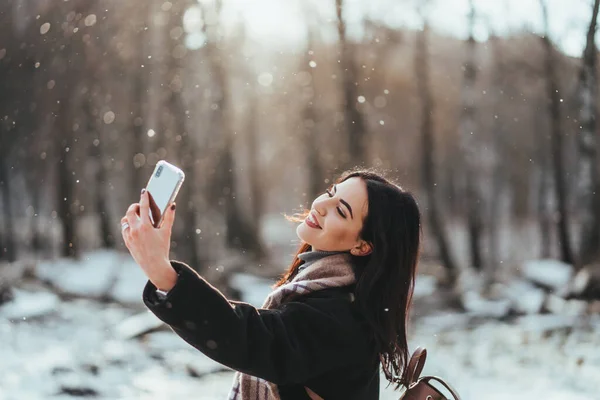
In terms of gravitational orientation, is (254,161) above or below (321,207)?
above

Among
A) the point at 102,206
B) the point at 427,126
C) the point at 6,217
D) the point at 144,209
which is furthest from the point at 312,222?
the point at 6,217

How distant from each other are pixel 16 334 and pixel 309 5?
426 inches

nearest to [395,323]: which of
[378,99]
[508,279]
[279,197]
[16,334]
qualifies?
[16,334]

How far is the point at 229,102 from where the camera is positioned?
18.6 meters

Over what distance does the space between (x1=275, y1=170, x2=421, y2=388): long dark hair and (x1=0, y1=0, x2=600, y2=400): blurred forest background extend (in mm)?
4198

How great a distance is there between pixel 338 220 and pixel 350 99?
45.7 feet

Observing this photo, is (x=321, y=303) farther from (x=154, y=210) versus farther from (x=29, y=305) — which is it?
(x=29, y=305)

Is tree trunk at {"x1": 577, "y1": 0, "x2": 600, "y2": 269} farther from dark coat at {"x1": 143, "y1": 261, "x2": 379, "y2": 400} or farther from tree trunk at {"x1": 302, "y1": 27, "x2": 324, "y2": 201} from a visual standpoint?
dark coat at {"x1": 143, "y1": 261, "x2": 379, "y2": 400}

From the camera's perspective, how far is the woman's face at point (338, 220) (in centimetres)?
190

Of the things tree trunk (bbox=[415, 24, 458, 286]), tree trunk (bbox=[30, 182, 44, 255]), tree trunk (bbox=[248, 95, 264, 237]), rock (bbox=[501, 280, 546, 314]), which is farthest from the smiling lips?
tree trunk (bbox=[30, 182, 44, 255])

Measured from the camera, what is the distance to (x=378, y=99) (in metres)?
21.6

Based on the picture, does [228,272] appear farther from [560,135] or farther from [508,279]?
[560,135]

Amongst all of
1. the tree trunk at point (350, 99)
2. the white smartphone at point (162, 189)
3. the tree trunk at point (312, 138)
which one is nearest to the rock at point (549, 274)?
the tree trunk at point (350, 99)

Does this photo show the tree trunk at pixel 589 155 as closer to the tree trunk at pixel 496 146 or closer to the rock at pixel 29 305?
the tree trunk at pixel 496 146
